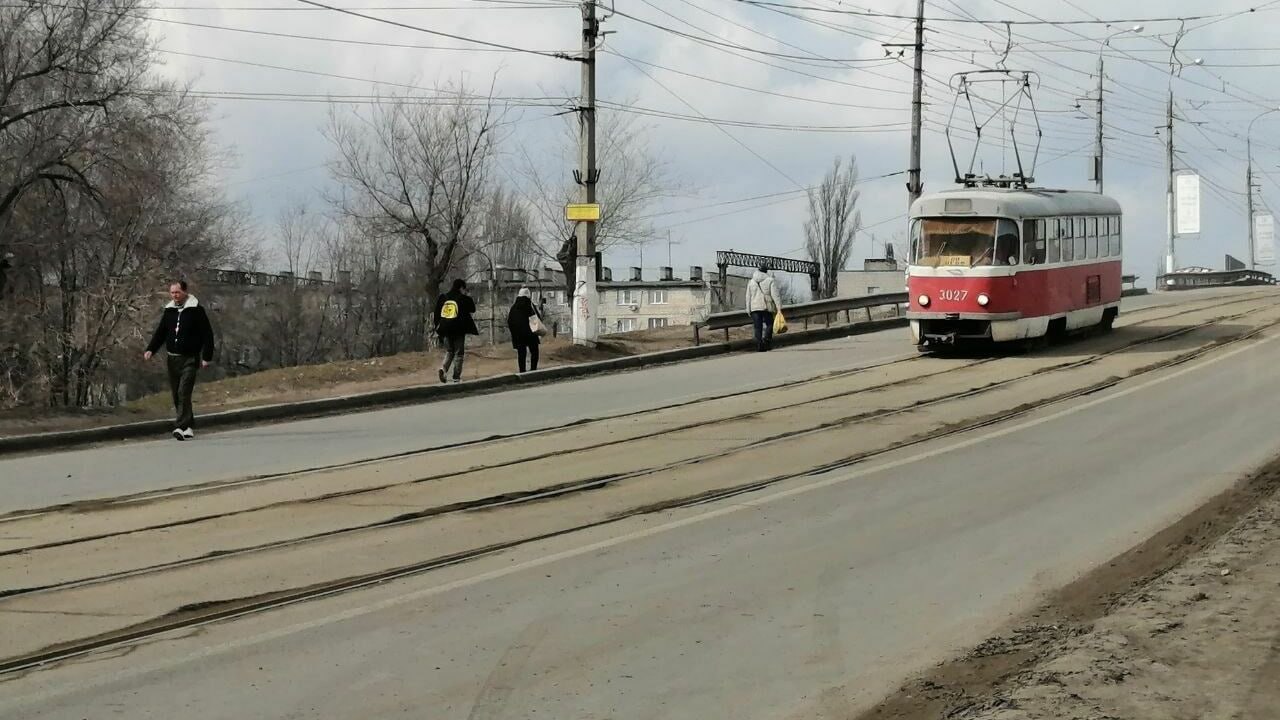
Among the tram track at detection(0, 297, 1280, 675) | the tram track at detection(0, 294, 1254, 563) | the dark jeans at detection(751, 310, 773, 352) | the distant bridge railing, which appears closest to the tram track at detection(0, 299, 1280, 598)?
the tram track at detection(0, 294, 1254, 563)

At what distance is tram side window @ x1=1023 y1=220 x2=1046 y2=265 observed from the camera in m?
24.1

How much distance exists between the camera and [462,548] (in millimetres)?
9188

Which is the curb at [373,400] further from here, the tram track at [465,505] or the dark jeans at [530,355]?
the tram track at [465,505]

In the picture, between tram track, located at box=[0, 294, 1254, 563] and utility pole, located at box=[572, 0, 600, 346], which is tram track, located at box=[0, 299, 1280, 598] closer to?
tram track, located at box=[0, 294, 1254, 563]

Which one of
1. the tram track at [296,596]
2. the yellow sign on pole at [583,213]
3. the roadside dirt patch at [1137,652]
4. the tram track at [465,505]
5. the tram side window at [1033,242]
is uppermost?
the yellow sign on pole at [583,213]

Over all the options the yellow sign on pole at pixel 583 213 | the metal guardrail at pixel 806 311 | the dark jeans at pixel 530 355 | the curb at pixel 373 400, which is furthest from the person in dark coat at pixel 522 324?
the metal guardrail at pixel 806 311

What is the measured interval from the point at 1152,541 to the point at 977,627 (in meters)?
2.78

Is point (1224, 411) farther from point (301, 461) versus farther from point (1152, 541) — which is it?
point (301, 461)

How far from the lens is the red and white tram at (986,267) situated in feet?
78.2

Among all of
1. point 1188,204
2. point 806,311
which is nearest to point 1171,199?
point 1188,204

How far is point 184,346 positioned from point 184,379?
393mm

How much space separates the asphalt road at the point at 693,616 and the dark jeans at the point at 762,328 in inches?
608

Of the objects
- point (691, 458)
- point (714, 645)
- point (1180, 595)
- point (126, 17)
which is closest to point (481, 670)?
point (714, 645)

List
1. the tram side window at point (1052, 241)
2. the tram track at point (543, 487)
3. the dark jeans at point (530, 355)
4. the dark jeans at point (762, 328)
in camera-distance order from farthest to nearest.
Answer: the dark jeans at point (762, 328), the tram side window at point (1052, 241), the dark jeans at point (530, 355), the tram track at point (543, 487)
